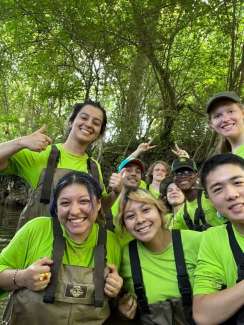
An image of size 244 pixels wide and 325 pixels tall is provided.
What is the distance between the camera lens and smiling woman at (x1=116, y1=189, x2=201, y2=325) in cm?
279

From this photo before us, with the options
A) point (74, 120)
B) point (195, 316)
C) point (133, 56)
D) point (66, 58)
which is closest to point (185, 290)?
point (195, 316)

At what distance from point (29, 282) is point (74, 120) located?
1.88 metres

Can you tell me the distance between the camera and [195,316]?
240 cm

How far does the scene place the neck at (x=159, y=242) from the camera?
9.84 ft

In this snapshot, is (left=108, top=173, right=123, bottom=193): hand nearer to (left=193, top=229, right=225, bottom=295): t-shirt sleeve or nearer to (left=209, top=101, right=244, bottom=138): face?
(left=209, top=101, right=244, bottom=138): face

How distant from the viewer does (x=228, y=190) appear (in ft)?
8.34

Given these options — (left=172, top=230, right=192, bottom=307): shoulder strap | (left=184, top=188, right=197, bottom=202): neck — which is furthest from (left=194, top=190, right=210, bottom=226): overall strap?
(left=172, top=230, right=192, bottom=307): shoulder strap

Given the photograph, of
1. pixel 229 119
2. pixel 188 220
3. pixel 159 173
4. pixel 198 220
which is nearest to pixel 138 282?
pixel 198 220

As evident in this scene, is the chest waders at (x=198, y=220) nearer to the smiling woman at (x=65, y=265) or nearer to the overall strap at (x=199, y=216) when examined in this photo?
the overall strap at (x=199, y=216)

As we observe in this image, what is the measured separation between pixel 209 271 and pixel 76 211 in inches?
39.4

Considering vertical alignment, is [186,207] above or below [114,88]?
below

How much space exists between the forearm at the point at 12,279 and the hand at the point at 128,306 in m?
0.73

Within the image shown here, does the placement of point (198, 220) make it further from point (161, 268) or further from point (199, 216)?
point (161, 268)

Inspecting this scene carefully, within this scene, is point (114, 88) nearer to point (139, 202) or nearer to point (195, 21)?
point (195, 21)
